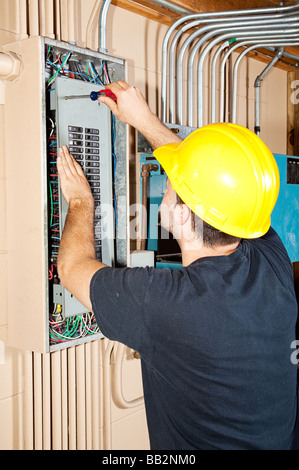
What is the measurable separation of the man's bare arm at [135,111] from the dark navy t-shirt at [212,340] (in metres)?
0.47

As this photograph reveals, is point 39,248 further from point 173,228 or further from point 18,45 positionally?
point 18,45

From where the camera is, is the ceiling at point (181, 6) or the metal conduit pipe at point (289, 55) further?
the metal conduit pipe at point (289, 55)

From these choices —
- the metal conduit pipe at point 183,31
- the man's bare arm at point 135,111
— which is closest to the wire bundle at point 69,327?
the man's bare arm at point 135,111

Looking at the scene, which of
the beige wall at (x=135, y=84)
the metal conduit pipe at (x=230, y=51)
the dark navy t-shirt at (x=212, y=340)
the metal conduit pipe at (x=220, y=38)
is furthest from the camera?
the metal conduit pipe at (x=230, y=51)

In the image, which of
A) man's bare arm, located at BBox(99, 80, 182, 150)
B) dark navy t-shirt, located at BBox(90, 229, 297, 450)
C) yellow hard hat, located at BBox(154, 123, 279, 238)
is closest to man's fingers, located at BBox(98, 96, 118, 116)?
man's bare arm, located at BBox(99, 80, 182, 150)

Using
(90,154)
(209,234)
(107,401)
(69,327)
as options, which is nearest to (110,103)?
(90,154)

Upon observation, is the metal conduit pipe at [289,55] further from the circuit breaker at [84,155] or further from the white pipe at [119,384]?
the white pipe at [119,384]

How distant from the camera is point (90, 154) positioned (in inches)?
52.2

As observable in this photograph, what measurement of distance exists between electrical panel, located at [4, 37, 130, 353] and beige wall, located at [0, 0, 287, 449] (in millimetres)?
74

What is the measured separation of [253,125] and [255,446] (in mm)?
1852

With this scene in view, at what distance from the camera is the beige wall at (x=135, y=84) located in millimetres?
1373

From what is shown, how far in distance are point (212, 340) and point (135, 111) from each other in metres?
0.69

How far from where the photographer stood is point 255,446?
104cm

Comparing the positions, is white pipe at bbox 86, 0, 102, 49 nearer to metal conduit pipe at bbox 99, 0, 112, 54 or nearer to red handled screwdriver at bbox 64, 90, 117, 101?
metal conduit pipe at bbox 99, 0, 112, 54
